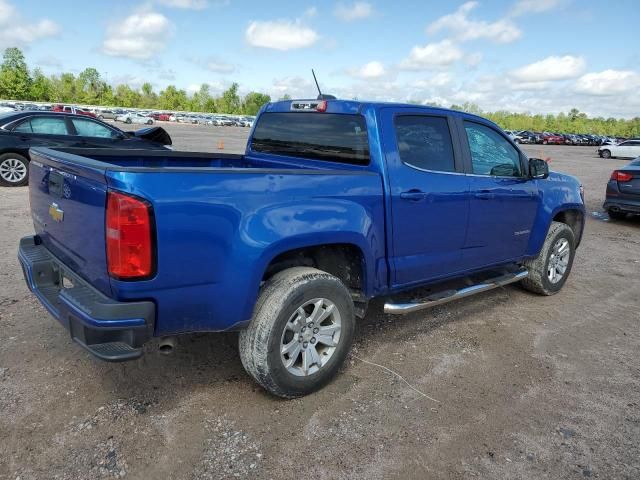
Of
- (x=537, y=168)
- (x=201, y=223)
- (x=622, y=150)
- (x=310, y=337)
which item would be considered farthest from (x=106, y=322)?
(x=622, y=150)

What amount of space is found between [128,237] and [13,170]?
946 centimetres

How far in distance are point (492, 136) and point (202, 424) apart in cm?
343

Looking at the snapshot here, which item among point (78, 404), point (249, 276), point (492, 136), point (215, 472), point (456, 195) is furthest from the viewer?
point (492, 136)

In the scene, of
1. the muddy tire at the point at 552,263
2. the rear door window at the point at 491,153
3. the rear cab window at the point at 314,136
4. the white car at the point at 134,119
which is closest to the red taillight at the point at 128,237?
the rear cab window at the point at 314,136

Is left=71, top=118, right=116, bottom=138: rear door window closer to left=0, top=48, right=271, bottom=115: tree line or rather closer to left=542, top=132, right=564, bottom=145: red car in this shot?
left=542, top=132, right=564, bottom=145: red car

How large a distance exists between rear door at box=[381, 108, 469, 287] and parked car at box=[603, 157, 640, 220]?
7.45m

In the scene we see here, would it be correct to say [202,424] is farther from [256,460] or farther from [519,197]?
[519,197]

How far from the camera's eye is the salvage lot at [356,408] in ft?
8.78

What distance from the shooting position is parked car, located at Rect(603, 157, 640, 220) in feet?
32.4

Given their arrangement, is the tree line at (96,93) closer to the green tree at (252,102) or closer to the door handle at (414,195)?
the green tree at (252,102)

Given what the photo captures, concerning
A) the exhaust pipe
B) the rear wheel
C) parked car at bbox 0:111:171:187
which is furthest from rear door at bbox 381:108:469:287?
the rear wheel

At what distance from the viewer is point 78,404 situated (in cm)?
310

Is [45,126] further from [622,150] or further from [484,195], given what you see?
[622,150]

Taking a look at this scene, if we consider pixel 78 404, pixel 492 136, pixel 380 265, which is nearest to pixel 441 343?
pixel 380 265
